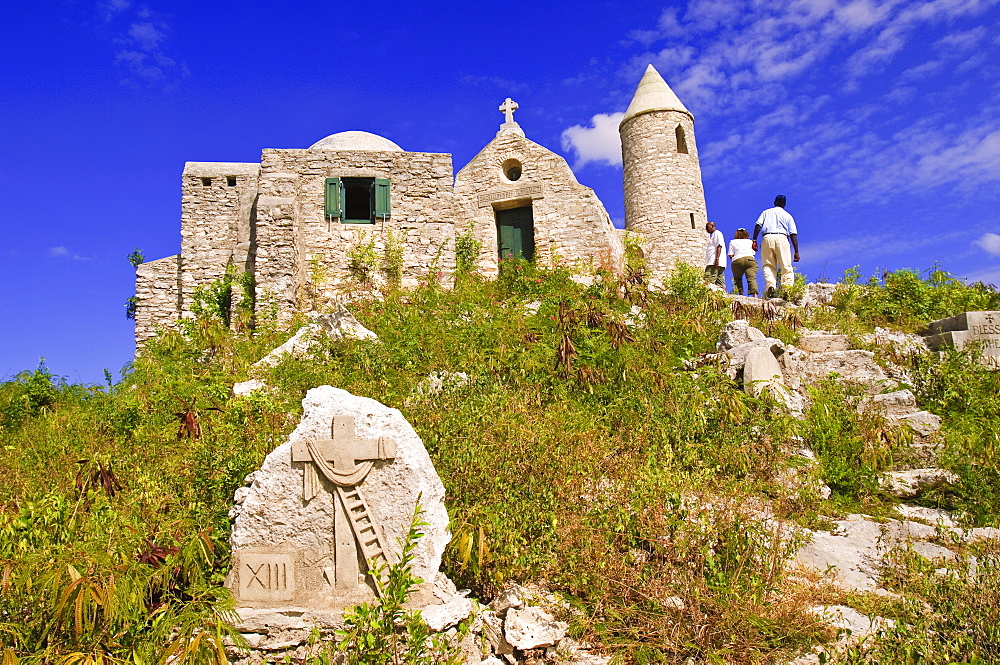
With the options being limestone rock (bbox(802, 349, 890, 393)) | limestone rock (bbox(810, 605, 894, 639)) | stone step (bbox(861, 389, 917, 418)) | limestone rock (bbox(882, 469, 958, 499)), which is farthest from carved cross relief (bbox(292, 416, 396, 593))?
limestone rock (bbox(802, 349, 890, 393))

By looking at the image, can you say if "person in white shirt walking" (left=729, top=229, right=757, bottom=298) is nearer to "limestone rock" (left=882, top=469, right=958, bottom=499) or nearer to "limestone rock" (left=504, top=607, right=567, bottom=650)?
"limestone rock" (left=882, top=469, right=958, bottom=499)

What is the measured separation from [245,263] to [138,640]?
11065 millimetres

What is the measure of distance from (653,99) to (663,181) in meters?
2.83

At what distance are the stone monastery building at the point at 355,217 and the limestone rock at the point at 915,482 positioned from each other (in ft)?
27.8

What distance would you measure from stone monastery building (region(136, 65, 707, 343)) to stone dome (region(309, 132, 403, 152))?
16 centimetres

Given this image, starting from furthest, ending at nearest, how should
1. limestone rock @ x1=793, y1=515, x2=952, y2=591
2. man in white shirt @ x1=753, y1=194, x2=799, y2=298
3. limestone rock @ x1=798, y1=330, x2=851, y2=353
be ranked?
man in white shirt @ x1=753, y1=194, x2=799, y2=298, limestone rock @ x1=798, y1=330, x2=851, y2=353, limestone rock @ x1=793, y1=515, x2=952, y2=591

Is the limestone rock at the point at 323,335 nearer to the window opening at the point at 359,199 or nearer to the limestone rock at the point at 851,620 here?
the window opening at the point at 359,199

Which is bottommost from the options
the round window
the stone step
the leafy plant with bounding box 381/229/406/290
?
the stone step

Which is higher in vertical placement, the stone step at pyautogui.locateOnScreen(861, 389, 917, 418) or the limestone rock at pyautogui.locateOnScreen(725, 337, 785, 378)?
the limestone rock at pyautogui.locateOnScreen(725, 337, 785, 378)

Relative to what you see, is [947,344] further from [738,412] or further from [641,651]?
[641,651]

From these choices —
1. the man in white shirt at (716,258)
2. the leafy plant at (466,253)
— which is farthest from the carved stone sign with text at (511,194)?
the man in white shirt at (716,258)

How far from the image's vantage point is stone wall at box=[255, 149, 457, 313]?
1435 cm

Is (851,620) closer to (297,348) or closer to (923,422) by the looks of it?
(923,422)

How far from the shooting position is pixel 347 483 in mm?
4863
